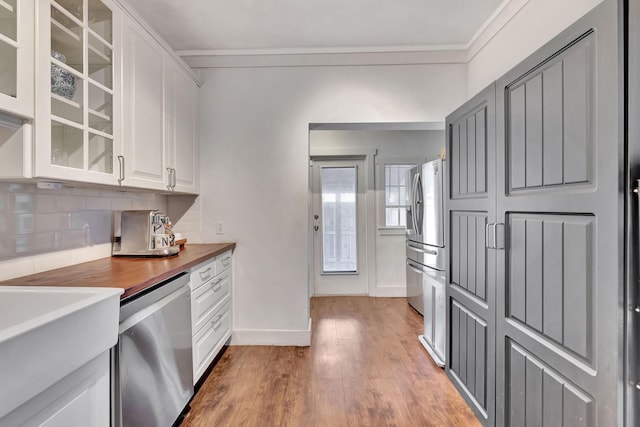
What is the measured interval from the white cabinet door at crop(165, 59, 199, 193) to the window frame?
2558 mm

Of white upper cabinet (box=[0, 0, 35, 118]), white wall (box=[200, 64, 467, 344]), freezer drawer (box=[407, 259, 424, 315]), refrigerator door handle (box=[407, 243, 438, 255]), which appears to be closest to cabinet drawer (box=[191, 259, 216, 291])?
white wall (box=[200, 64, 467, 344])

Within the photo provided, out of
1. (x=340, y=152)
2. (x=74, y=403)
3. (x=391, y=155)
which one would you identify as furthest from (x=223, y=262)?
(x=391, y=155)

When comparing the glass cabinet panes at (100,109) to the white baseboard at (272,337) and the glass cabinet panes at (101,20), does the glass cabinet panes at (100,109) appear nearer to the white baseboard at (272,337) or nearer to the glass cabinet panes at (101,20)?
the glass cabinet panes at (101,20)

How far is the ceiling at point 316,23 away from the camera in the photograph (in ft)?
7.29

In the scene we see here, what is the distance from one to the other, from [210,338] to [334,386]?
A: 93cm

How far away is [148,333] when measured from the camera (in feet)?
4.77

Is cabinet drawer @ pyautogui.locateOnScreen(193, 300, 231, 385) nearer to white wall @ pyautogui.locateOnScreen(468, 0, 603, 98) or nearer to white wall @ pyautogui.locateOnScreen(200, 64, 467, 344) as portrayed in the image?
white wall @ pyautogui.locateOnScreen(200, 64, 467, 344)

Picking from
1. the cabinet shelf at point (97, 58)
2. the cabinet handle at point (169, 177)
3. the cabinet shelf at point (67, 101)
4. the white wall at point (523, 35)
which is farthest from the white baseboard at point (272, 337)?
the white wall at point (523, 35)

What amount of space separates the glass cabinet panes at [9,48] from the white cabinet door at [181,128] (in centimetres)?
112

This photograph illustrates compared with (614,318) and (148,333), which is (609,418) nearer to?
(614,318)

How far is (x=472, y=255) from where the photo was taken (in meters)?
1.93

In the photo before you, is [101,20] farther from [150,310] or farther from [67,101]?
[150,310]

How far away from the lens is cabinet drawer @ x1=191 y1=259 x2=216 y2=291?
2.05 m

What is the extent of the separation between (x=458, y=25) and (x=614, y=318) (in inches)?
90.9
